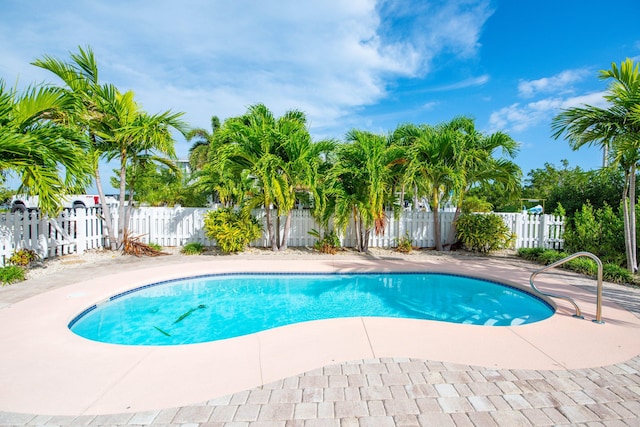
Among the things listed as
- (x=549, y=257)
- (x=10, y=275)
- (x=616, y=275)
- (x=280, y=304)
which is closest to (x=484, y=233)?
(x=549, y=257)

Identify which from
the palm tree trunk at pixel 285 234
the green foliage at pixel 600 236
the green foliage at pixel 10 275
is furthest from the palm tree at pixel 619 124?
the green foliage at pixel 10 275

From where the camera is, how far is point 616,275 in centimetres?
628

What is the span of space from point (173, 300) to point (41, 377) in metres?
3.03

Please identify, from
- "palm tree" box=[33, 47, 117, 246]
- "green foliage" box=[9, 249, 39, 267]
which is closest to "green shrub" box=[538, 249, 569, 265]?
"palm tree" box=[33, 47, 117, 246]

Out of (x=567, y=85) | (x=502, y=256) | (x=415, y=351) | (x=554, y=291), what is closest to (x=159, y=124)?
(x=415, y=351)

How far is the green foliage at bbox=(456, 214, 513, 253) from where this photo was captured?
944cm

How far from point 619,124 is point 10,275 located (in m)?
11.7

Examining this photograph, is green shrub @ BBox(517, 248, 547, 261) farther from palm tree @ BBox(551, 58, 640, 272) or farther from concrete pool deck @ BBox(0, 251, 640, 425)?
concrete pool deck @ BBox(0, 251, 640, 425)

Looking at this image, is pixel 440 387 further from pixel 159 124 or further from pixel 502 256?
pixel 159 124

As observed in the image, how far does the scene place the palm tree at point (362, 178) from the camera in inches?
346

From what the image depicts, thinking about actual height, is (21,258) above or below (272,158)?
below

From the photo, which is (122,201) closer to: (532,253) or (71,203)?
(71,203)

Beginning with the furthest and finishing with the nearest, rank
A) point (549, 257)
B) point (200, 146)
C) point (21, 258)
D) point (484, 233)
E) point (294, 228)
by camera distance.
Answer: point (200, 146), point (294, 228), point (484, 233), point (549, 257), point (21, 258)

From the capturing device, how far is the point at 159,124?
28.1ft
